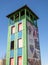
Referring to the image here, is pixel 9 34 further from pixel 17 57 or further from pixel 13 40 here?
pixel 17 57

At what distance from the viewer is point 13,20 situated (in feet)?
94.5

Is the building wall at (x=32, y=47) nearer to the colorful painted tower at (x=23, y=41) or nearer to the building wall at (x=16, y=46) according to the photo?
the colorful painted tower at (x=23, y=41)

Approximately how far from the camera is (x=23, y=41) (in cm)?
2367

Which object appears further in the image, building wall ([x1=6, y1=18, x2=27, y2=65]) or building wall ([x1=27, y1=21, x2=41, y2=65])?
building wall ([x1=27, y1=21, x2=41, y2=65])

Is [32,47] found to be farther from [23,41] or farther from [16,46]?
[16,46]

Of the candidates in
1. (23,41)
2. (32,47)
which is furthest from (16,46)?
(32,47)

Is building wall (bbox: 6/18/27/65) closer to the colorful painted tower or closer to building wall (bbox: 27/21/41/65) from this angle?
the colorful painted tower

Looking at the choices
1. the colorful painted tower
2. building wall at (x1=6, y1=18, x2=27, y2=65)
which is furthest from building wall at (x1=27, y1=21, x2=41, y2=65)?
building wall at (x1=6, y1=18, x2=27, y2=65)

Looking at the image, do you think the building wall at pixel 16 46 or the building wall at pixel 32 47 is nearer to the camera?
the building wall at pixel 16 46

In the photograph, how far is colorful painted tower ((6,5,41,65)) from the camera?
23.1 metres

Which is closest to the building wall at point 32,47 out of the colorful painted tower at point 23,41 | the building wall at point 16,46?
the colorful painted tower at point 23,41

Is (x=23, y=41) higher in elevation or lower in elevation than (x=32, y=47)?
higher

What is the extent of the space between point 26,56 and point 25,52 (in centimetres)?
71

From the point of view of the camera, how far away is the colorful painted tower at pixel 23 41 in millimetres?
23108
